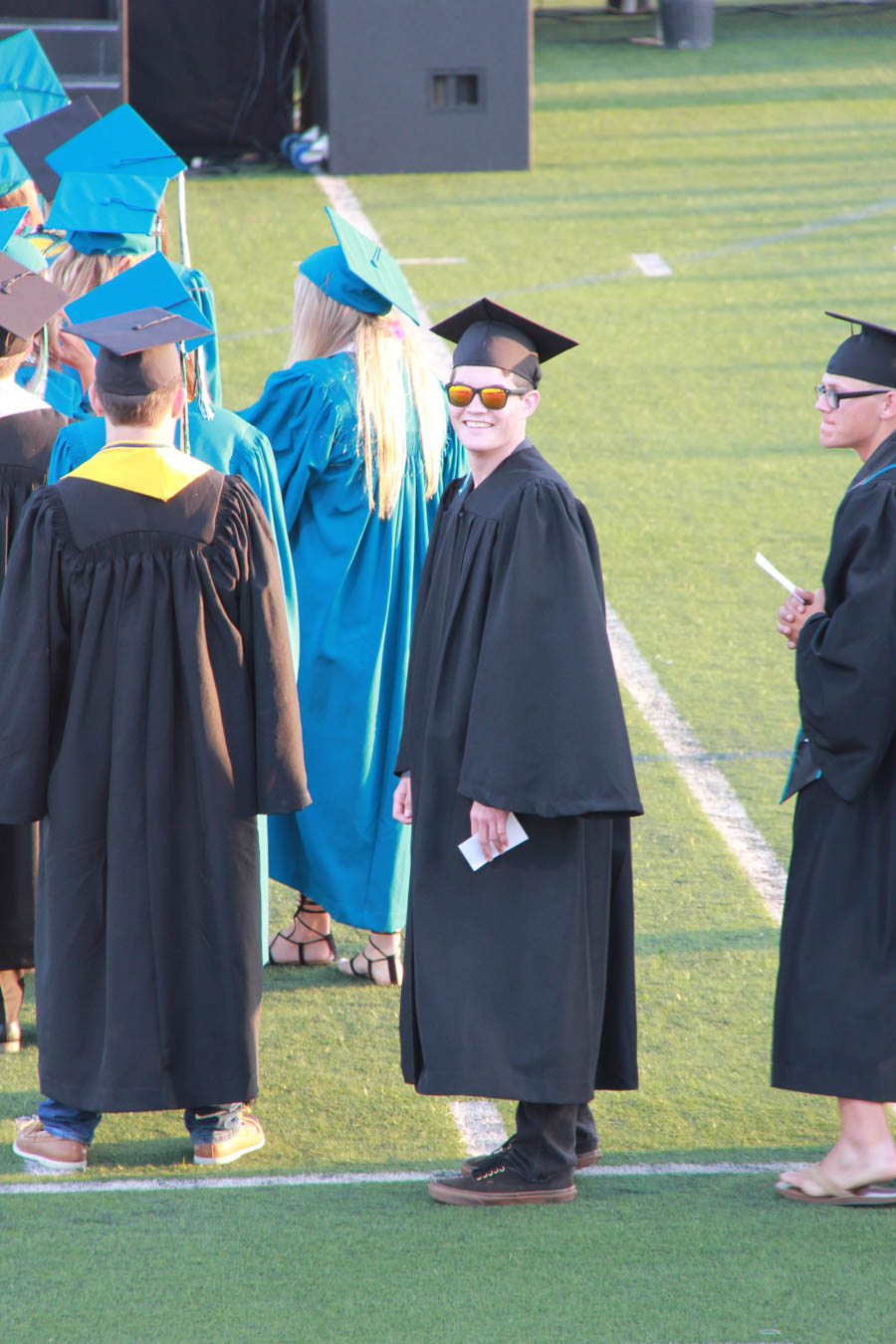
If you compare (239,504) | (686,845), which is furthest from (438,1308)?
(686,845)

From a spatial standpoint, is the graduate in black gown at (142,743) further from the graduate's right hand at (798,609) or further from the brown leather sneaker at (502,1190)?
the graduate's right hand at (798,609)

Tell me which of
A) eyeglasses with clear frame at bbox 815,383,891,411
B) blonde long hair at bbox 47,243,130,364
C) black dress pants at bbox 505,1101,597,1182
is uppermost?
blonde long hair at bbox 47,243,130,364

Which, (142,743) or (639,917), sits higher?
(142,743)

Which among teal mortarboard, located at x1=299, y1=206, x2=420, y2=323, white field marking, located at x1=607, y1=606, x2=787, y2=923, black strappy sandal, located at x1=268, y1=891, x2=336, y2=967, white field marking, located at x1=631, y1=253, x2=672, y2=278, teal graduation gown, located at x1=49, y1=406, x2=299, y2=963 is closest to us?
teal graduation gown, located at x1=49, y1=406, x2=299, y2=963

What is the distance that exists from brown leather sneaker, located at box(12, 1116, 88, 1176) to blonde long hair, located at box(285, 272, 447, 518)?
194 cm

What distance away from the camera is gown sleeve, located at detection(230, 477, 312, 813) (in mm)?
3824

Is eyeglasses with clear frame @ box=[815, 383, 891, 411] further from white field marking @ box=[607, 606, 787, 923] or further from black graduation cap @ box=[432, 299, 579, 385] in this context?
white field marking @ box=[607, 606, 787, 923]

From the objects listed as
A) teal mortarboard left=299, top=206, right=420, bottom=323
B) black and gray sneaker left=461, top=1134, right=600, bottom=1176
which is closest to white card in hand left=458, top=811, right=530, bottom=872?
black and gray sneaker left=461, top=1134, right=600, bottom=1176

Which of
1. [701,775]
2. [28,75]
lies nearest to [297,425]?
[701,775]

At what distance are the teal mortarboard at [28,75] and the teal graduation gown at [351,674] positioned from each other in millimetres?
4874

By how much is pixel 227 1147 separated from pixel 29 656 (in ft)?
4.04

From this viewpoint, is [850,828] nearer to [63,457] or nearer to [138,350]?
[138,350]

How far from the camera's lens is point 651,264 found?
14.1 m

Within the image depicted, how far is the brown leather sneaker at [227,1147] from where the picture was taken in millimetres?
3939
